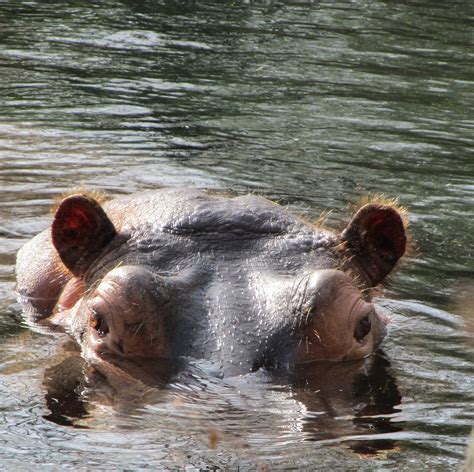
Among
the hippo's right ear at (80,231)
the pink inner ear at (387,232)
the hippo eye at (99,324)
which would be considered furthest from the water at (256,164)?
the pink inner ear at (387,232)

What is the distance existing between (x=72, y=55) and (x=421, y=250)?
8.32 m

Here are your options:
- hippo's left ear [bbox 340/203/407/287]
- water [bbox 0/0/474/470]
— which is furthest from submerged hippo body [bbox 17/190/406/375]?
water [bbox 0/0/474/470]

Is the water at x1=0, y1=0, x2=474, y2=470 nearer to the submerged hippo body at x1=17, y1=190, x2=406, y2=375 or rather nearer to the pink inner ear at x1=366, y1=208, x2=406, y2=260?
the submerged hippo body at x1=17, y1=190, x2=406, y2=375

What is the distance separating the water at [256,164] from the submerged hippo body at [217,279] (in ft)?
0.55

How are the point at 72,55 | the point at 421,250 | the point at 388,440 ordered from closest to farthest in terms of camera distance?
the point at 388,440, the point at 421,250, the point at 72,55

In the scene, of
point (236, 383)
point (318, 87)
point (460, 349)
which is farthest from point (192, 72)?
point (236, 383)

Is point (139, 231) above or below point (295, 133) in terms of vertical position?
above

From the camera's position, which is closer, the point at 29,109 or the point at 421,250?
the point at 421,250

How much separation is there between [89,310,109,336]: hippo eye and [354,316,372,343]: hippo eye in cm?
122

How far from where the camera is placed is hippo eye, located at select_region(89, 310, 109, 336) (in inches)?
234

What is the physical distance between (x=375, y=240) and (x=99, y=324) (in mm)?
1573

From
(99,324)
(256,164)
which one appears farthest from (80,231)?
(256,164)

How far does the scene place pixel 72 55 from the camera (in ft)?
52.7

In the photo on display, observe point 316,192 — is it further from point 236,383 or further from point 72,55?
point 72,55
